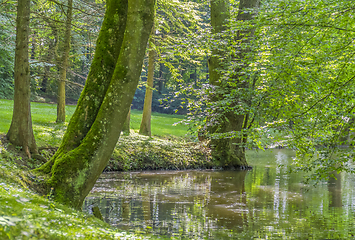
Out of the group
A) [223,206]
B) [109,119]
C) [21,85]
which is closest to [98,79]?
[109,119]

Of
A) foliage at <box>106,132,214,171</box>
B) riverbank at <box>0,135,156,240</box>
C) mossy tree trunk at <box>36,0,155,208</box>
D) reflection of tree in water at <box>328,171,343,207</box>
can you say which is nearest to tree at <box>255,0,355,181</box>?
reflection of tree in water at <box>328,171,343,207</box>

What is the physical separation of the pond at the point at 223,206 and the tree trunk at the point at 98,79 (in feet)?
6.32

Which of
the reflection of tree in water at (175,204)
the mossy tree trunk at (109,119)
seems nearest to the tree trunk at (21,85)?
the reflection of tree in water at (175,204)

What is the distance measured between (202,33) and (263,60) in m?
3.09

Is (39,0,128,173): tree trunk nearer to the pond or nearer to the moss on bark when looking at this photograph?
the moss on bark

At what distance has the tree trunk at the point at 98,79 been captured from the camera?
20.7 ft

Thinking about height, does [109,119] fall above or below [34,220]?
above

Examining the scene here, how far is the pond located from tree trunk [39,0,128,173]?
6.32 feet

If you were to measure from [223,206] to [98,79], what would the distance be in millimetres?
5089

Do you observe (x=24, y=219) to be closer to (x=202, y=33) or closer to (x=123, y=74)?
(x=123, y=74)

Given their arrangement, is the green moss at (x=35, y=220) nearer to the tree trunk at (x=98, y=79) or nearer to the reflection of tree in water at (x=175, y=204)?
the tree trunk at (x=98, y=79)

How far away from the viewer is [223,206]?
901cm

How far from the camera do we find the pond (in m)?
6.58

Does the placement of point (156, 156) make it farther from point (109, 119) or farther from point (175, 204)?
point (109, 119)
